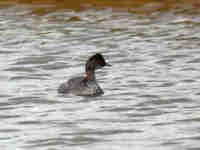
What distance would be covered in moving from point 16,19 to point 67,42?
439 centimetres

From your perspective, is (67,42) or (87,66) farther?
(67,42)

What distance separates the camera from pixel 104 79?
56.9 ft

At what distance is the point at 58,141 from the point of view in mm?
11727

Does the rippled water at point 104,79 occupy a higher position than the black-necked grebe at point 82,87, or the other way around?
the black-necked grebe at point 82,87

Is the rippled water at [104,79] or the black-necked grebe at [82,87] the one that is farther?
the black-necked grebe at [82,87]

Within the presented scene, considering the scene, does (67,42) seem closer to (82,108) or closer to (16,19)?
(16,19)

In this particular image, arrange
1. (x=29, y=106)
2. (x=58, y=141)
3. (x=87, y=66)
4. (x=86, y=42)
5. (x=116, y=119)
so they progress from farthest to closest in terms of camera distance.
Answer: (x=86, y=42), (x=87, y=66), (x=29, y=106), (x=116, y=119), (x=58, y=141)

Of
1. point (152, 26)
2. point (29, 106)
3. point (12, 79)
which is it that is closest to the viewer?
point (29, 106)

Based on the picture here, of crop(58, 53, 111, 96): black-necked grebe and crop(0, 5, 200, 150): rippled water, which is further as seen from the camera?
crop(58, 53, 111, 96): black-necked grebe

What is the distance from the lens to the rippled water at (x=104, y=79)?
12.0 m

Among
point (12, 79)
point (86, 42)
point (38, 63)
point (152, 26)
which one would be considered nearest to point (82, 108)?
point (12, 79)

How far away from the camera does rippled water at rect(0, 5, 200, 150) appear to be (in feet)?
39.5

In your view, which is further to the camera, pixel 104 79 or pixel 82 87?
pixel 104 79

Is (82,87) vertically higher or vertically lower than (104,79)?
higher
